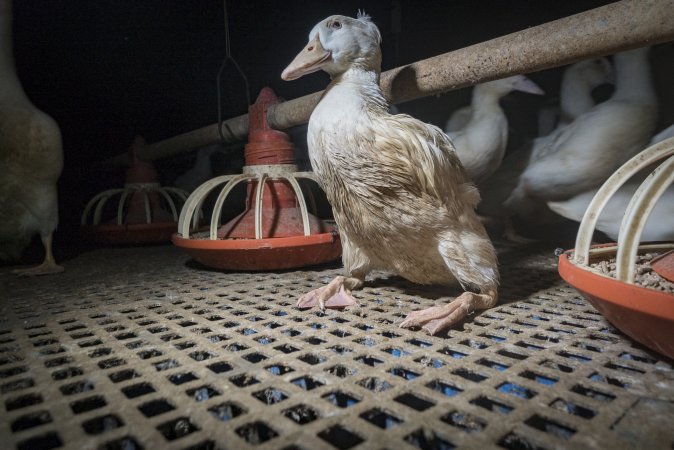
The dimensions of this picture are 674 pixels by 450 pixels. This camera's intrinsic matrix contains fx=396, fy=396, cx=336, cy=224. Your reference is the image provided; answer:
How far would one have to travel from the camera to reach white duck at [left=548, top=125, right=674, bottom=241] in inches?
75.6

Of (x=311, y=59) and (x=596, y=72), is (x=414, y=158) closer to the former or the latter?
(x=311, y=59)

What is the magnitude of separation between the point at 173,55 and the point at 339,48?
285 cm

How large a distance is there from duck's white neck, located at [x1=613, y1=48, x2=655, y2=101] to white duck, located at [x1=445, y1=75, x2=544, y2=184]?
21.2 inches

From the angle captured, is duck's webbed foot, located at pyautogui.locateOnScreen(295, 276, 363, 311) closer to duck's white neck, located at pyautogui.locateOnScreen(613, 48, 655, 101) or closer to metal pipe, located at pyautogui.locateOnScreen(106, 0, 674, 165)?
metal pipe, located at pyautogui.locateOnScreen(106, 0, 674, 165)

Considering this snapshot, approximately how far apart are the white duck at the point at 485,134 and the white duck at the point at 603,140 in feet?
0.85

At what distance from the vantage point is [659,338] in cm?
78

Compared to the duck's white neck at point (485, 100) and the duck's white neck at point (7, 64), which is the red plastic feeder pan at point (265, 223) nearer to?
the duck's white neck at point (7, 64)

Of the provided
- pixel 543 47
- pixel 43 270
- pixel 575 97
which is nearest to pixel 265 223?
pixel 43 270

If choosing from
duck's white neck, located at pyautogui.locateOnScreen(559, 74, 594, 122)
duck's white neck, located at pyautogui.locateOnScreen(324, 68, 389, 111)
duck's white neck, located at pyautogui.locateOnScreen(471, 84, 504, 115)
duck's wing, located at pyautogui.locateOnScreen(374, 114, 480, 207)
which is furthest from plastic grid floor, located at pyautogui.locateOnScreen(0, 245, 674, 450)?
duck's white neck, located at pyautogui.locateOnScreen(559, 74, 594, 122)

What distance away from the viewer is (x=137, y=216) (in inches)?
116

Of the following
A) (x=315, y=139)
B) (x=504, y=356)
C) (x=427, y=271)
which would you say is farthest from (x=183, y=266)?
(x=504, y=356)

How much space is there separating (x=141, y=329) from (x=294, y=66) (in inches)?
39.0

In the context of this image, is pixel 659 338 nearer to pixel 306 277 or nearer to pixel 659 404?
pixel 659 404

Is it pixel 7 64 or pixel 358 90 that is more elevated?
pixel 7 64
